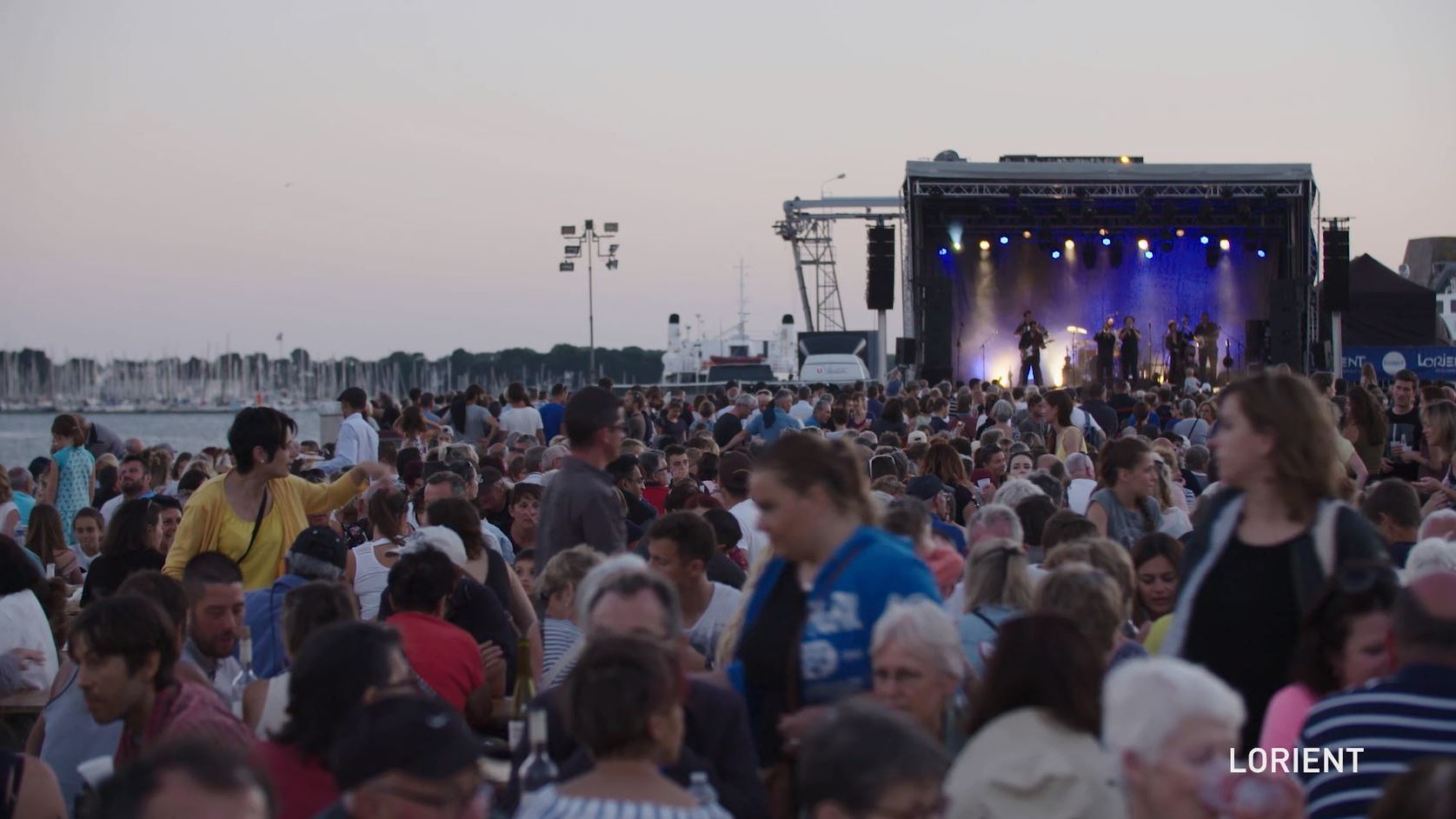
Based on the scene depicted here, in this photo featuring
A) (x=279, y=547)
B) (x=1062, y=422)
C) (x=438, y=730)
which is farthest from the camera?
(x=1062, y=422)

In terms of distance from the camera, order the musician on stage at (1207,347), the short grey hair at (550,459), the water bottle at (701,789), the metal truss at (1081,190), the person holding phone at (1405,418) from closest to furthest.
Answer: the water bottle at (701,789), the short grey hair at (550,459), the person holding phone at (1405,418), the metal truss at (1081,190), the musician on stage at (1207,347)

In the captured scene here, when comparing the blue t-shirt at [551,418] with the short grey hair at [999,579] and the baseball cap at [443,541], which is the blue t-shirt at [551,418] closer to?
the baseball cap at [443,541]

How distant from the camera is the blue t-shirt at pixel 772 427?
40.0ft

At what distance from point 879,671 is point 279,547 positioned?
3424 millimetres

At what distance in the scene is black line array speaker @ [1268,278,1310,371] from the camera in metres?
20.0

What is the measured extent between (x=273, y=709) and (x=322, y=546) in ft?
4.58

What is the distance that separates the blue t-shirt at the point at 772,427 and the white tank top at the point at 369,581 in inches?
242

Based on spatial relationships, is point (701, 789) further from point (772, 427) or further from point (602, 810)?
point (772, 427)

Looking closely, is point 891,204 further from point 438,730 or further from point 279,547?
point 438,730

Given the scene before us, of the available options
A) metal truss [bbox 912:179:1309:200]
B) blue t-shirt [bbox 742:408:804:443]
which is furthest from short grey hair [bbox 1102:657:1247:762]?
metal truss [bbox 912:179:1309:200]

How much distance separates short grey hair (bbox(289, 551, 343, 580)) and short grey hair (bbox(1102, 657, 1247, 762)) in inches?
130

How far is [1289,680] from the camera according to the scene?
321cm

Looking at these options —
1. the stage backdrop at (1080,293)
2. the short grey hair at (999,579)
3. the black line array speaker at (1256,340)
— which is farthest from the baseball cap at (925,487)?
the black line array speaker at (1256,340)

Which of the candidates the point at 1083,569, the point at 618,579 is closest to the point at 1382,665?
the point at 1083,569
